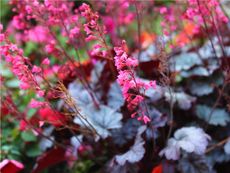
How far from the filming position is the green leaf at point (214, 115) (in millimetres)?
2396

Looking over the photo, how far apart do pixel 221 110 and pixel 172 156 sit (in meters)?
0.62

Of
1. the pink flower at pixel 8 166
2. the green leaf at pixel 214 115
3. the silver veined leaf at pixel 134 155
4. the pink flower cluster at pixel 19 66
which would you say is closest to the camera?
the pink flower cluster at pixel 19 66

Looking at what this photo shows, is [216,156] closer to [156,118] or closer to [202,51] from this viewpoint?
[156,118]

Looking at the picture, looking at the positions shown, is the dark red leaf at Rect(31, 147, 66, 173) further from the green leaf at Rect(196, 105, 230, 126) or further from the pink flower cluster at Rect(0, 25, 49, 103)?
the green leaf at Rect(196, 105, 230, 126)

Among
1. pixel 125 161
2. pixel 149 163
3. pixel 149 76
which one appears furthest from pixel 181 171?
pixel 149 76

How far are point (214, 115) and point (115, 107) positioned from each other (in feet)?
1.84

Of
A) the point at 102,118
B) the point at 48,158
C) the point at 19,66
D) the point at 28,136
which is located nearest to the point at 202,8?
the point at 102,118

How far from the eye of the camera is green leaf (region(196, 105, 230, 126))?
94.3 inches

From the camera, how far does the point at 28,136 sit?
106 inches

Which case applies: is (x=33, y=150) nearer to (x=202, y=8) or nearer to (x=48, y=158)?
(x=48, y=158)

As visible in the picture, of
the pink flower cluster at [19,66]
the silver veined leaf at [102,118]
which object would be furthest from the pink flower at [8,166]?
the pink flower cluster at [19,66]

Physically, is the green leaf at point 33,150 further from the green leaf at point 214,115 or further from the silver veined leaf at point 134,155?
the green leaf at point 214,115

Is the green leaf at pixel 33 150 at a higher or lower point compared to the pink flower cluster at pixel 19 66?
lower

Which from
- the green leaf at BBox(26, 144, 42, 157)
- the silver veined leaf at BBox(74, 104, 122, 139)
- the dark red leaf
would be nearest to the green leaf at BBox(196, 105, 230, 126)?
the silver veined leaf at BBox(74, 104, 122, 139)
